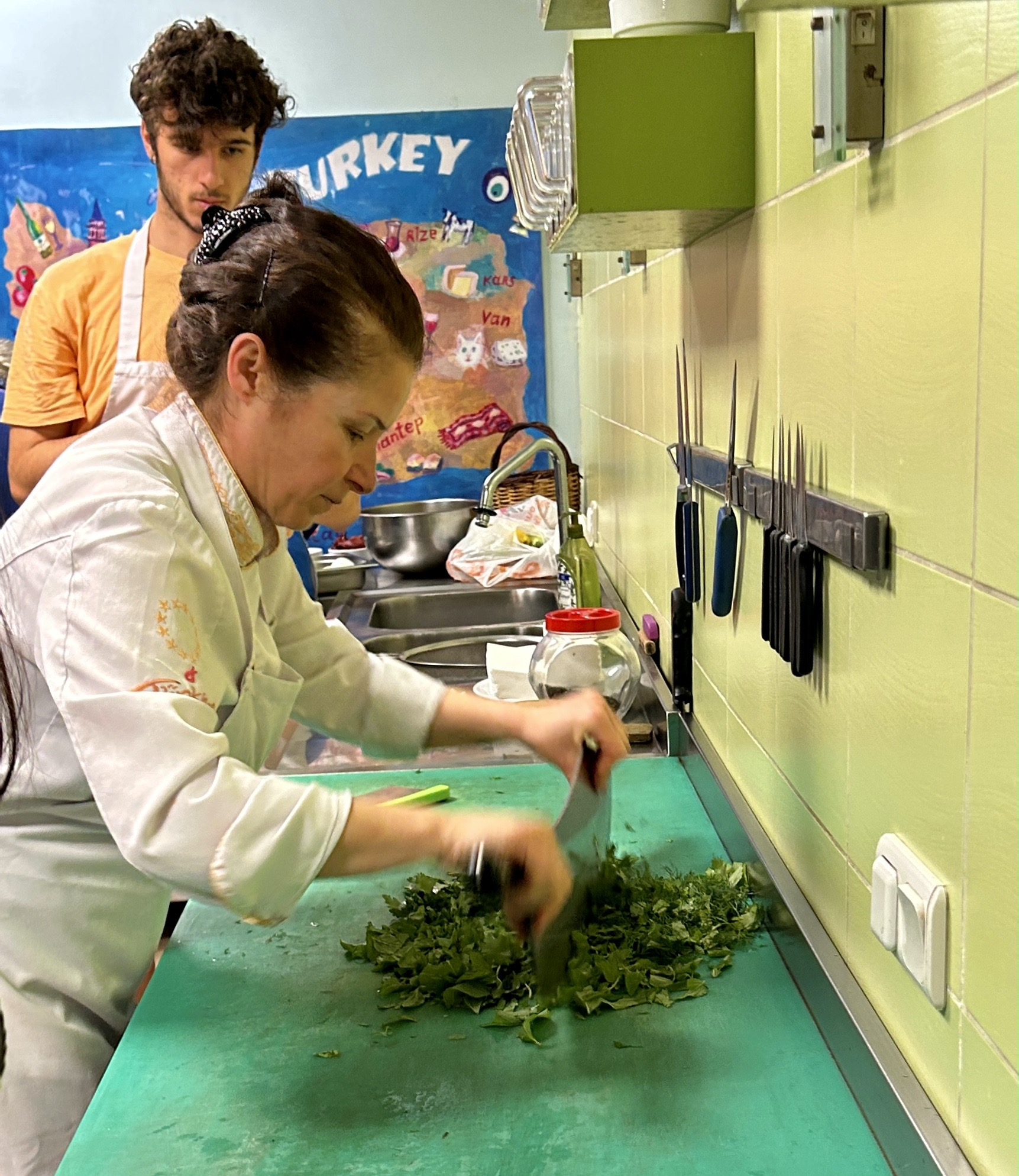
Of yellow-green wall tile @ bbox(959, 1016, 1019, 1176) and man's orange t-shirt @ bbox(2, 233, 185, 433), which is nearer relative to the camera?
yellow-green wall tile @ bbox(959, 1016, 1019, 1176)

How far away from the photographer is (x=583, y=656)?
1.65 meters

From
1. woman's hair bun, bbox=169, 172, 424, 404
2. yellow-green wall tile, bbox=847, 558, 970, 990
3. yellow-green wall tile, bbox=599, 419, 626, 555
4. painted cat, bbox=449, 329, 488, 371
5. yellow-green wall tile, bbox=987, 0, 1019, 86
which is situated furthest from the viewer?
painted cat, bbox=449, 329, 488, 371

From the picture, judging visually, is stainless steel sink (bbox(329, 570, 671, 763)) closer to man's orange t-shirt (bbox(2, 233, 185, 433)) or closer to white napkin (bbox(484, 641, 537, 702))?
white napkin (bbox(484, 641, 537, 702))

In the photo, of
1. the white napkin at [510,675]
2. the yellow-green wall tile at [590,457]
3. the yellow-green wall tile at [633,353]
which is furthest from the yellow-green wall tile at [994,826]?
the yellow-green wall tile at [590,457]

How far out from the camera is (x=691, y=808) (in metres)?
1.50

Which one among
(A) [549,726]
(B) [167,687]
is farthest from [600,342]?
(B) [167,687]

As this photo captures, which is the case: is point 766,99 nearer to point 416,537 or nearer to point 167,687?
point 167,687

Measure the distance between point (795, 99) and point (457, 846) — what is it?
716 mm

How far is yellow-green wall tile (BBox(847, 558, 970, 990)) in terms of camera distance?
742mm

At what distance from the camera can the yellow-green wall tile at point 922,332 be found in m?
0.69

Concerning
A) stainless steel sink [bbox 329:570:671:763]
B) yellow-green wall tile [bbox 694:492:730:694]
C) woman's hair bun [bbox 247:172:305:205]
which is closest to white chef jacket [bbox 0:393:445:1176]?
woman's hair bun [bbox 247:172:305:205]

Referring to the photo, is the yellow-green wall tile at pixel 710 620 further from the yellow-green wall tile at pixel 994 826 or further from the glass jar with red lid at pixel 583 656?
the yellow-green wall tile at pixel 994 826

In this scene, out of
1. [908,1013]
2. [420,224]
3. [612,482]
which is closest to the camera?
[908,1013]

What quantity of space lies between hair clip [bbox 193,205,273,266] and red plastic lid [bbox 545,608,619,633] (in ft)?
2.22
